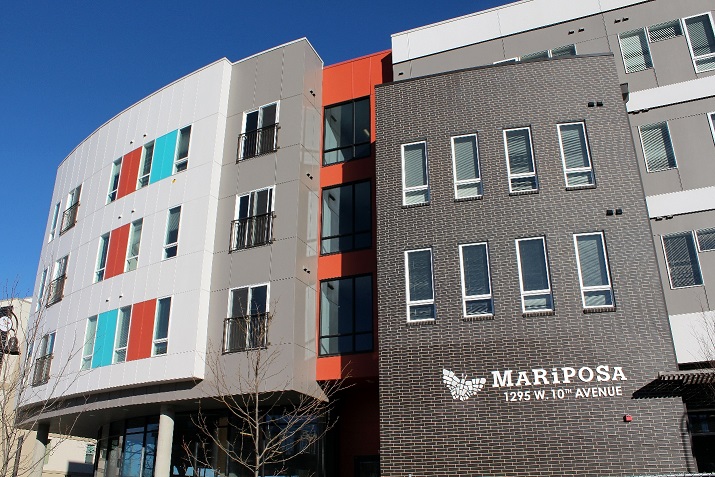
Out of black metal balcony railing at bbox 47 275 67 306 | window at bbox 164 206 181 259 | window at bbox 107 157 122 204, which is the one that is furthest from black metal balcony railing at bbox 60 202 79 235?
window at bbox 164 206 181 259

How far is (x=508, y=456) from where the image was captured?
14.7 m

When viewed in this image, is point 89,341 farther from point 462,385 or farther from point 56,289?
point 462,385

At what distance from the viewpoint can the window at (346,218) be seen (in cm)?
2070

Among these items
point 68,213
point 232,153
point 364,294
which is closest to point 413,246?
point 364,294

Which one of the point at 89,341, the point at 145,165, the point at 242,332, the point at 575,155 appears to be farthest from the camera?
the point at 145,165

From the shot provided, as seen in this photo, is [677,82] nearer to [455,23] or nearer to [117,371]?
[455,23]

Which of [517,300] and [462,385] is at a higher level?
[517,300]

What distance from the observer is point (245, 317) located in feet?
63.5

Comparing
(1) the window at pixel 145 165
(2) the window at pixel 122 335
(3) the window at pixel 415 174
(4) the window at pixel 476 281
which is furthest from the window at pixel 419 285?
(1) the window at pixel 145 165

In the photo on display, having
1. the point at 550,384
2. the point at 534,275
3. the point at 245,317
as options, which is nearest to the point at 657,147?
the point at 534,275

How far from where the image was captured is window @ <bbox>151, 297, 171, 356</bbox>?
20188mm

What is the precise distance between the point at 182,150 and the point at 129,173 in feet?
→ 9.18

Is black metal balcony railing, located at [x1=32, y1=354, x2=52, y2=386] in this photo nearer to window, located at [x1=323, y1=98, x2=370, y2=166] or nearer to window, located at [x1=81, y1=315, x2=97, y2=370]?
window, located at [x1=81, y1=315, x2=97, y2=370]

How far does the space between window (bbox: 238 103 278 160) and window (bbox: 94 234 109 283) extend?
6.47 meters
